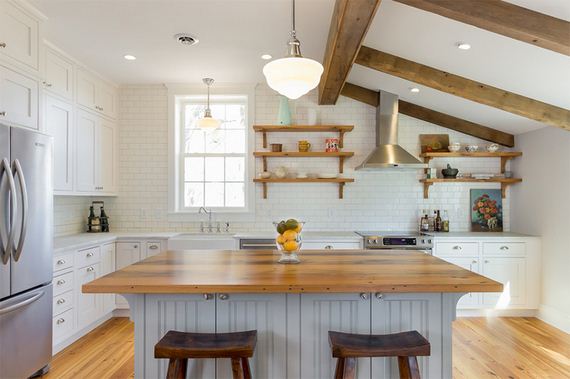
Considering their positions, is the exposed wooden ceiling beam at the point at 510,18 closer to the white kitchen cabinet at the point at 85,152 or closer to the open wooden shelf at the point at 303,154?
the open wooden shelf at the point at 303,154

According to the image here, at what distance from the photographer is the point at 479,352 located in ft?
10.7

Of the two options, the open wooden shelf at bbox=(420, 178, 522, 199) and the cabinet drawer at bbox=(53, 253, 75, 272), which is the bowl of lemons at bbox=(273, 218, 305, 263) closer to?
the cabinet drawer at bbox=(53, 253, 75, 272)

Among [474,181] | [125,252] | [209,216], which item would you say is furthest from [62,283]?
[474,181]

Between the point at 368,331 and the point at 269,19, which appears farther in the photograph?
the point at 269,19

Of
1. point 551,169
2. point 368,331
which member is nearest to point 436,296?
point 368,331

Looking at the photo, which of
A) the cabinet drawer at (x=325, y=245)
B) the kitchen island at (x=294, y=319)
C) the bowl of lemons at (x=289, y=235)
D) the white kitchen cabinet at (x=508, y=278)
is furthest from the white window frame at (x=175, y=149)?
the white kitchen cabinet at (x=508, y=278)

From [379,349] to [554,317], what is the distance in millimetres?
3430

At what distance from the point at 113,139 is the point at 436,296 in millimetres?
4283

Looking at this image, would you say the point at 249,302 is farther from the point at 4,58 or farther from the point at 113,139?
the point at 113,139

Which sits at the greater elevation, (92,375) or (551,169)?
(551,169)

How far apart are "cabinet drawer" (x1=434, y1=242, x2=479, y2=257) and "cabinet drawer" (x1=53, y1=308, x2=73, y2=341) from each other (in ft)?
12.9

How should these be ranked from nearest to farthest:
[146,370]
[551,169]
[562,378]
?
[146,370], [562,378], [551,169]

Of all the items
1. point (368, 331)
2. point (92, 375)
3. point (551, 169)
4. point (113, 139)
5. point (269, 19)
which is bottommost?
point (92, 375)

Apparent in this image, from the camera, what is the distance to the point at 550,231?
401 cm
